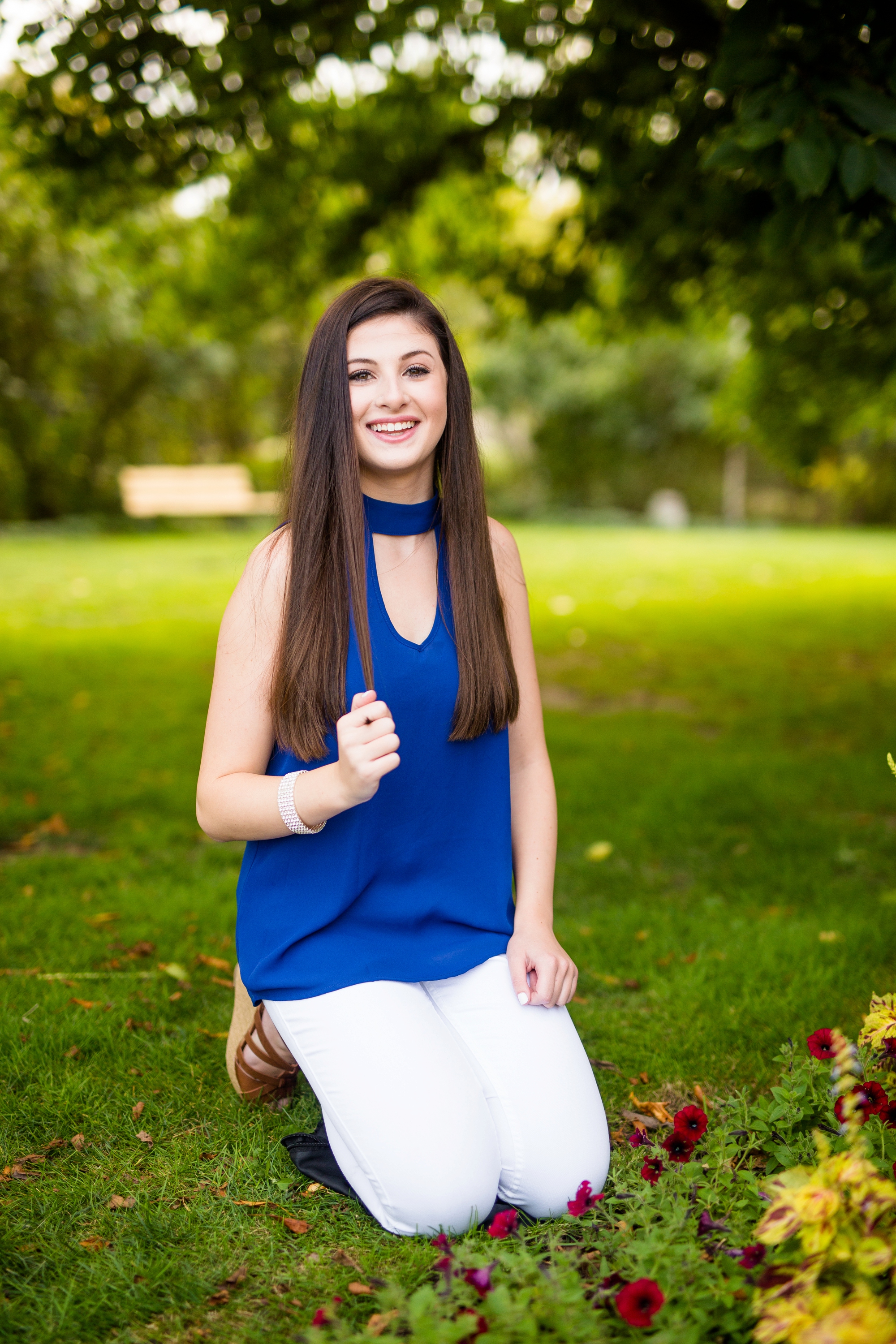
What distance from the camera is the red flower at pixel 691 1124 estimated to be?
7.03 feet

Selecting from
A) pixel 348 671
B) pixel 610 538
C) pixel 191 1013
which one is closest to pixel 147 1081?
pixel 191 1013

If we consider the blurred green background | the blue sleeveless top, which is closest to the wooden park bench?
the blurred green background

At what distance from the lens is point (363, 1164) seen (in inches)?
87.4

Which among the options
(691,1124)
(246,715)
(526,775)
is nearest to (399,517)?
(246,715)

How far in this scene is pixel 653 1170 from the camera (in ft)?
7.11

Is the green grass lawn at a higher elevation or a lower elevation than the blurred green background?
lower

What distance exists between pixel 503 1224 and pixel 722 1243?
41 cm

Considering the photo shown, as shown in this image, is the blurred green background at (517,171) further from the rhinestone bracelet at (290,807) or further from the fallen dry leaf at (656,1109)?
the fallen dry leaf at (656,1109)

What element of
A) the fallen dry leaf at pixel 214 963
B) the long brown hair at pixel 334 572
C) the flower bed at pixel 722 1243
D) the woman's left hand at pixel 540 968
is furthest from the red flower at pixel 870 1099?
the fallen dry leaf at pixel 214 963

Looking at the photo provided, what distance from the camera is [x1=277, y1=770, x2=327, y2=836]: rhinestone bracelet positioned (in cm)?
218

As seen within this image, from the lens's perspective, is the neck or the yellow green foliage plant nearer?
the yellow green foliage plant

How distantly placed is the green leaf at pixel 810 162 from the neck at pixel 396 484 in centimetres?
139

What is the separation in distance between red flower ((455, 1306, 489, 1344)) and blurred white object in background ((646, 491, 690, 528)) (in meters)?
26.2

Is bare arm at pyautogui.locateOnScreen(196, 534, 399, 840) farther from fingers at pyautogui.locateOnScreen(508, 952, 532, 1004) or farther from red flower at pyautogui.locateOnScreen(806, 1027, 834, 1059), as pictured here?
red flower at pyautogui.locateOnScreen(806, 1027, 834, 1059)
